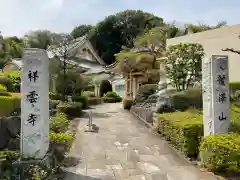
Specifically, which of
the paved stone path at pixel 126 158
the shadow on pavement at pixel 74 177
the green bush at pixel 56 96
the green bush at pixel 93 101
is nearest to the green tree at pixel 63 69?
the green bush at pixel 56 96

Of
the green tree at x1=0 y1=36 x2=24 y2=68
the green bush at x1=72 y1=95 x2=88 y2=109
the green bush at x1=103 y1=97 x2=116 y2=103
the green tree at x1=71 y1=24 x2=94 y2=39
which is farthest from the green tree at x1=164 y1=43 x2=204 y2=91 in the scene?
the green tree at x1=71 y1=24 x2=94 y2=39

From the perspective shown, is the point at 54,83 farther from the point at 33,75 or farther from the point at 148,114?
the point at 33,75

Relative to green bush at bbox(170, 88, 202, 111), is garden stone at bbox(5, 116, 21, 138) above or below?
below

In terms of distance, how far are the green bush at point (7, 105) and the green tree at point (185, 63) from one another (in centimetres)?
793

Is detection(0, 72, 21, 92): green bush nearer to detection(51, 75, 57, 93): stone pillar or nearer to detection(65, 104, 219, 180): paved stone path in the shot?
detection(51, 75, 57, 93): stone pillar

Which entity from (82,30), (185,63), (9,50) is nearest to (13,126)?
(185,63)

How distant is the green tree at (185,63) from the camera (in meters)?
15.6

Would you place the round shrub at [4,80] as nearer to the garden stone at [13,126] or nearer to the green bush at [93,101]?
the garden stone at [13,126]

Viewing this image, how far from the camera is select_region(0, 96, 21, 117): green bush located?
12.3 meters

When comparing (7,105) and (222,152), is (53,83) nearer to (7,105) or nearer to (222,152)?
(7,105)

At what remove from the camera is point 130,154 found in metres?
9.86

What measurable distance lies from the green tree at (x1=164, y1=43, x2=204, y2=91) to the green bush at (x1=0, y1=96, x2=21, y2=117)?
793 cm

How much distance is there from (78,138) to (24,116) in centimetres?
520

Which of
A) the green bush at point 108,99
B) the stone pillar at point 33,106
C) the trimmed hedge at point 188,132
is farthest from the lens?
the green bush at point 108,99
